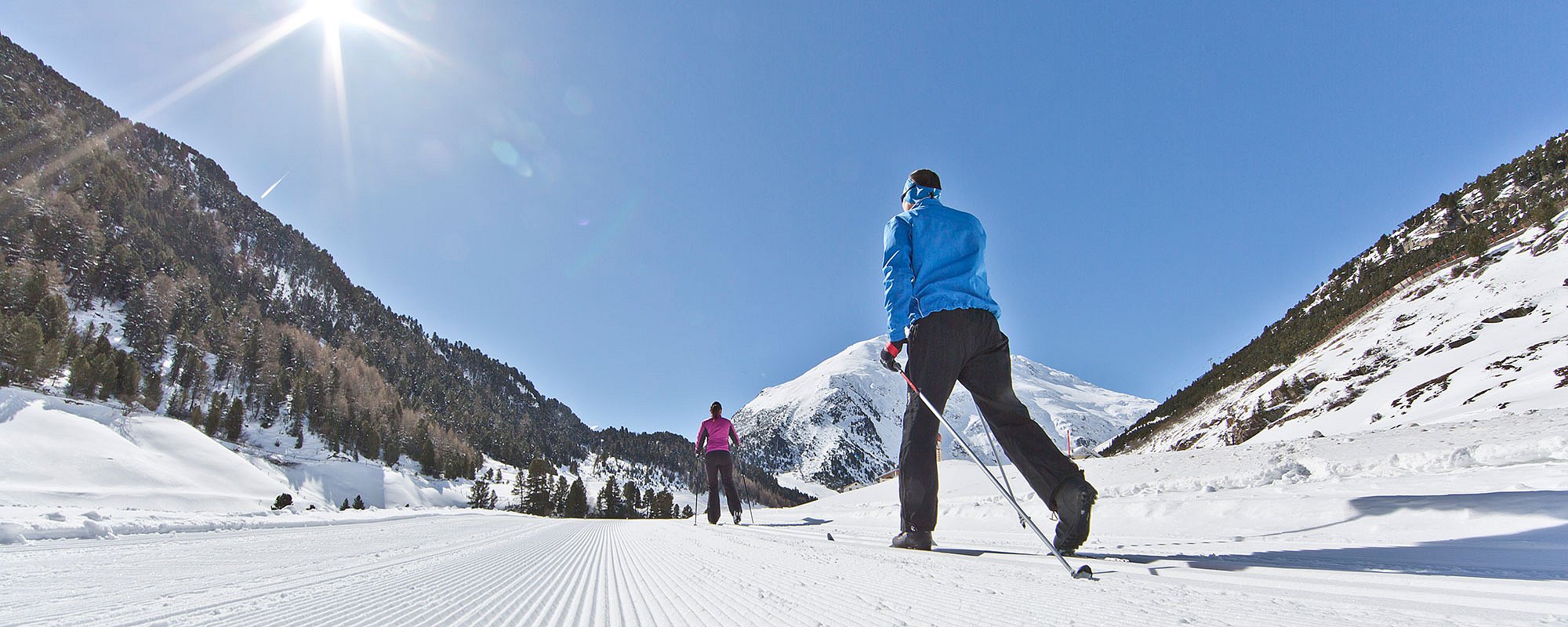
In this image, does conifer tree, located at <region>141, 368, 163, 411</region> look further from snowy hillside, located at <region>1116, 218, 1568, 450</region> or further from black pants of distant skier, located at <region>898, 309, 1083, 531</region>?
snowy hillside, located at <region>1116, 218, 1568, 450</region>

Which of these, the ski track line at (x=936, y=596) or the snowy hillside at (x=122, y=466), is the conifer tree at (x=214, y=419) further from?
the ski track line at (x=936, y=596)

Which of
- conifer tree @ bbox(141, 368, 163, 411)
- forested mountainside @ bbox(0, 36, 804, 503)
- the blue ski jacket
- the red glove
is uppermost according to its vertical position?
forested mountainside @ bbox(0, 36, 804, 503)

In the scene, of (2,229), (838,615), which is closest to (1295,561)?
(838,615)

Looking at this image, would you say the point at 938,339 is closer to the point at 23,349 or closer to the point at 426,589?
the point at 426,589

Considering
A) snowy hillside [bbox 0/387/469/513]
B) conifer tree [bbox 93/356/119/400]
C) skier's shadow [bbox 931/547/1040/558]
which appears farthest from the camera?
conifer tree [bbox 93/356/119/400]

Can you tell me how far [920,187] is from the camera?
303 centimetres

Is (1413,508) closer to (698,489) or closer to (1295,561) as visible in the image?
(1295,561)

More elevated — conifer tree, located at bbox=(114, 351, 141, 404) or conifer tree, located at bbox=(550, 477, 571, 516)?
conifer tree, located at bbox=(114, 351, 141, 404)

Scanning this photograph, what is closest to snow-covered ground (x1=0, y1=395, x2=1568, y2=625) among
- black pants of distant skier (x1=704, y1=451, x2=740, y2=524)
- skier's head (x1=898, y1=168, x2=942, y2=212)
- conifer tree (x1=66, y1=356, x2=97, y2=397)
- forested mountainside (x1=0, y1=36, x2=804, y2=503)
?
skier's head (x1=898, y1=168, x2=942, y2=212)

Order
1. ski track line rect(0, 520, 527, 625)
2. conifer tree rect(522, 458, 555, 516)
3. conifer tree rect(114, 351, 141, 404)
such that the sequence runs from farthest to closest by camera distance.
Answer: conifer tree rect(522, 458, 555, 516) → conifer tree rect(114, 351, 141, 404) → ski track line rect(0, 520, 527, 625)

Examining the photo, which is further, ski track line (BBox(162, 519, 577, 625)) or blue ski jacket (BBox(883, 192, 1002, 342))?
blue ski jacket (BBox(883, 192, 1002, 342))

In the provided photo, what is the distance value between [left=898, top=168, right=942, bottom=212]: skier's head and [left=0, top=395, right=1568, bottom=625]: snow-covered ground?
173 cm

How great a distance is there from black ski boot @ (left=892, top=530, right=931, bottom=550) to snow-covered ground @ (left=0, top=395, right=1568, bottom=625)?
89 mm

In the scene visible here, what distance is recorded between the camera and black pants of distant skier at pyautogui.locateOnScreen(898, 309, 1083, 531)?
8.30ft
